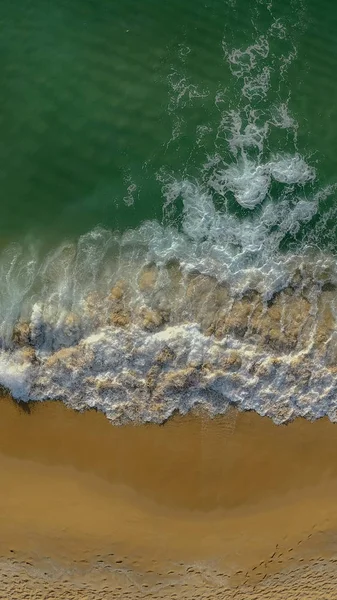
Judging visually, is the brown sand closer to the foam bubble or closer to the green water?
the green water

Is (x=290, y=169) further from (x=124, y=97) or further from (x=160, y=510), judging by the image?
(x=160, y=510)

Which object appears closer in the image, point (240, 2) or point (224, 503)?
point (224, 503)

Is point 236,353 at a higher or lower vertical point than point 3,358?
higher

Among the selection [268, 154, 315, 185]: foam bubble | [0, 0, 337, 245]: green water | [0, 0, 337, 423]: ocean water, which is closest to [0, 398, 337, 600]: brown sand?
[0, 0, 337, 423]: ocean water

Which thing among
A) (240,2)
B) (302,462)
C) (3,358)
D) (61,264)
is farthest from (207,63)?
(302,462)

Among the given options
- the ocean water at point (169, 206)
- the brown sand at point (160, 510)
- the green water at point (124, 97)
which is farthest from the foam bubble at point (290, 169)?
the brown sand at point (160, 510)

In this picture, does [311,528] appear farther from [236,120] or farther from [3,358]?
[236,120]
